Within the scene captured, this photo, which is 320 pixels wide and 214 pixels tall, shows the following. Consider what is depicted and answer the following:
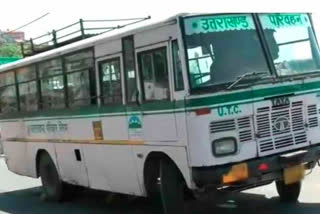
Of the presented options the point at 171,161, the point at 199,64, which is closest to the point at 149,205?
the point at 171,161

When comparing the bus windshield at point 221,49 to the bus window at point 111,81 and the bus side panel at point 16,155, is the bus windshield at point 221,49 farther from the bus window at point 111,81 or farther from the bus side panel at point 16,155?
the bus side panel at point 16,155

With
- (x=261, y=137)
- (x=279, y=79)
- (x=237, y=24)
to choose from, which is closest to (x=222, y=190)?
(x=261, y=137)

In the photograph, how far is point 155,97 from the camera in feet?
26.1

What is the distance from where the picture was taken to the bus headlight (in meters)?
7.25

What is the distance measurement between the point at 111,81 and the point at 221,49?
205 centimetres

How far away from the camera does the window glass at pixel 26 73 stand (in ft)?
38.5

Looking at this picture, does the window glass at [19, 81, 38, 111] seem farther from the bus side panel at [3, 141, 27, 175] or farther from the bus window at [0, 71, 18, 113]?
the bus side panel at [3, 141, 27, 175]

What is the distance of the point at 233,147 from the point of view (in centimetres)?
736

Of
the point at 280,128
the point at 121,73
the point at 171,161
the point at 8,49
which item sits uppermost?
the point at 8,49

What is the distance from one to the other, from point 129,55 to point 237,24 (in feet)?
5.13

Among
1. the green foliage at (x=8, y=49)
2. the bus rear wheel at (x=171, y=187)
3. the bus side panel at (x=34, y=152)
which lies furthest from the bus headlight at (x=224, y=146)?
the green foliage at (x=8, y=49)

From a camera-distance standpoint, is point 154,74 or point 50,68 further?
point 50,68

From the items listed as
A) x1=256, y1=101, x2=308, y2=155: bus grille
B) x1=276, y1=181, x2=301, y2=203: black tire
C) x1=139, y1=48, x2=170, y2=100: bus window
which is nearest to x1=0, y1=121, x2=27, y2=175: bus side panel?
x1=139, y1=48, x2=170, y2=100: bus window

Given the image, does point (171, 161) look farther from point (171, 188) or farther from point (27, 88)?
point (27, 88)
